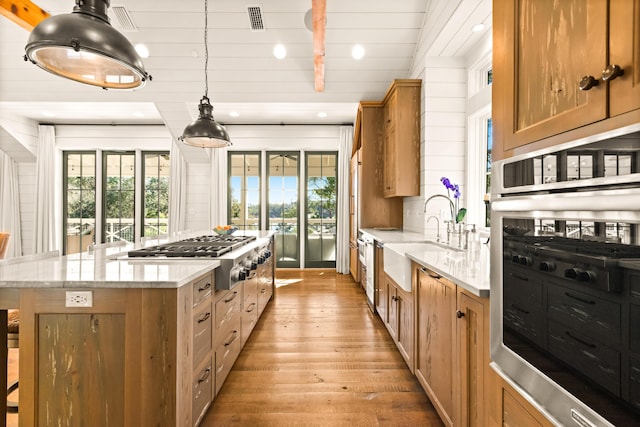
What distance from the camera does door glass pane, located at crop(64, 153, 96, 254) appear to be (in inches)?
253

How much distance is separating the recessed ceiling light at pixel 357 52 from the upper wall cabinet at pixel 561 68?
308 cm

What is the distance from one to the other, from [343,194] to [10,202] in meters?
6.14

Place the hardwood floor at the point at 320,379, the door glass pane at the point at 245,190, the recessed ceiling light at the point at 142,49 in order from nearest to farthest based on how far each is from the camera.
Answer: the hardwood floor at the point at 320,379 < the recessed ceiling light at the point at 142,49 < the door glass pane at the point at 245,190

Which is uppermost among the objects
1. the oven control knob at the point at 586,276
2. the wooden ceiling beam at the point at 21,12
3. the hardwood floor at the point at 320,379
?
the wooden ceiling beam at the point at 21,12

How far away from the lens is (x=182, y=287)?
5.05 ft

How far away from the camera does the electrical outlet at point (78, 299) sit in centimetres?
148

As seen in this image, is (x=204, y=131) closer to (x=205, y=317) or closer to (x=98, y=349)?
(x=205, y=317)

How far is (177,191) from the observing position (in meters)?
6.24

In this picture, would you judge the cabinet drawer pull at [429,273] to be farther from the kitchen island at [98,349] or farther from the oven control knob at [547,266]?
the kitchen island at [98,349]

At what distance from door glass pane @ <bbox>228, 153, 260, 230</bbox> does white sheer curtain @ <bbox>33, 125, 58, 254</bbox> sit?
3322 millimetres

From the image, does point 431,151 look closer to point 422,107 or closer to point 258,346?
point 422,107

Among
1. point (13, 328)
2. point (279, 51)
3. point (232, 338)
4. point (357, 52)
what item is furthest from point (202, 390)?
point (357, 52)

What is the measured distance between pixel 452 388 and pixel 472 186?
2344 mm

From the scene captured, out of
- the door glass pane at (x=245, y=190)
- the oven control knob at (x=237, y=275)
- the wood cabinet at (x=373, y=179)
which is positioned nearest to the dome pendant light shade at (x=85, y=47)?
the oven control knob at (x=237, y=275)
